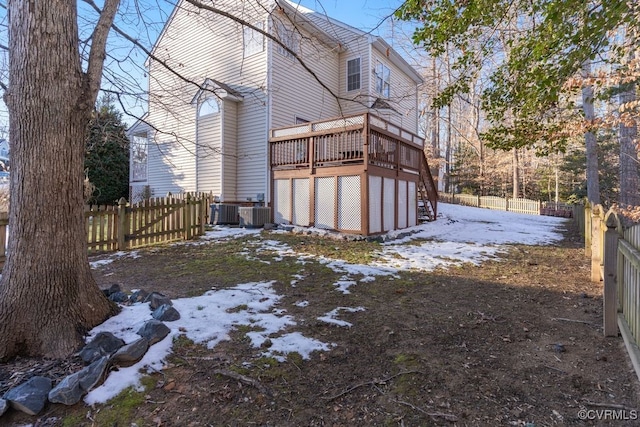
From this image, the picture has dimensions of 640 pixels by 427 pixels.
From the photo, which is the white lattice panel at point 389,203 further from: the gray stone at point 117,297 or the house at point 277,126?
the gray stone at point 117,297

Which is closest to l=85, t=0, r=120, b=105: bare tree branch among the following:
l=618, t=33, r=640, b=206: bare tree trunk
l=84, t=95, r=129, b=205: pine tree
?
l=618, t=33, r=640, b=206: bare tree trunk

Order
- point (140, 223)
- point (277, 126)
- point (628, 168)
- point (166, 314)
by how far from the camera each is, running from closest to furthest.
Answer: point (166, 314)
point (140, 223)
point (628, 168)
point (277, 126)

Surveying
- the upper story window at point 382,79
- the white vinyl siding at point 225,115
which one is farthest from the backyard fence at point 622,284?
the upper story window at point 382,79

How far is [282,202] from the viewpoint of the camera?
10867mm

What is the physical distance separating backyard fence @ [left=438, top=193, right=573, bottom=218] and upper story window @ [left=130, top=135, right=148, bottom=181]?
66.7ft

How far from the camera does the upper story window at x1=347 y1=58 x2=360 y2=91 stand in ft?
49.4

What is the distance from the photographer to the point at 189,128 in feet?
45.2

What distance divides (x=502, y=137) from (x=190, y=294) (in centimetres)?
549

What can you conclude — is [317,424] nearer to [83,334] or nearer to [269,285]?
[83,334]

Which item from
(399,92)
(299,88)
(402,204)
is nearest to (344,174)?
(402,204)

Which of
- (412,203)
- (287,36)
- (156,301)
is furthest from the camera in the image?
Answer: (412,203)

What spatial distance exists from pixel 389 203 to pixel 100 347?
866 centimetres

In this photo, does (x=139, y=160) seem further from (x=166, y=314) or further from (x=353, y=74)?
(x=166, y=314)

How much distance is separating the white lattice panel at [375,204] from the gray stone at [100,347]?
7220 mm
